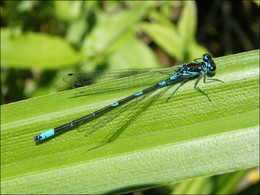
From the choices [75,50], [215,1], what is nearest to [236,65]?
[75,50]

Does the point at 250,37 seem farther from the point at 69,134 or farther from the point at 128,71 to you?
the point at 69,134

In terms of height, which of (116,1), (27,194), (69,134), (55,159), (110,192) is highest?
(116,1)

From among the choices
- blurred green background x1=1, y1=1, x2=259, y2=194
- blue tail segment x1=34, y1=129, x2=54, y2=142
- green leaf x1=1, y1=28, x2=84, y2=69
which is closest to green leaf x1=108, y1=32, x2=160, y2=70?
blurred green background x1=1, y1=1, x2=259, y2=194

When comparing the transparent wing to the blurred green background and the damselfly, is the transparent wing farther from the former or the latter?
the blurred green background

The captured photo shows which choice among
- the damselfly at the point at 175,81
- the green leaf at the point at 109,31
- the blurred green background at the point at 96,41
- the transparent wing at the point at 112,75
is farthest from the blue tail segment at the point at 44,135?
the green leaf at the point at 109,31

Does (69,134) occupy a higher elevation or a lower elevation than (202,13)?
lower

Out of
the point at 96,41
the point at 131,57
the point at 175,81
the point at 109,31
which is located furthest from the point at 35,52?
the point at 175,81

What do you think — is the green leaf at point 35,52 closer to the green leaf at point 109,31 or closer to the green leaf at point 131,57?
the green leaf at point 109,31
